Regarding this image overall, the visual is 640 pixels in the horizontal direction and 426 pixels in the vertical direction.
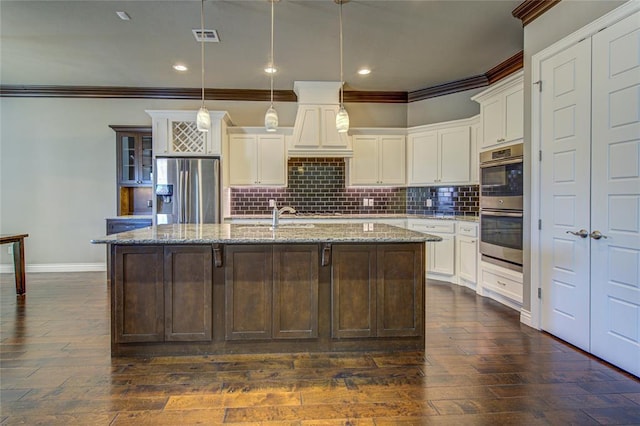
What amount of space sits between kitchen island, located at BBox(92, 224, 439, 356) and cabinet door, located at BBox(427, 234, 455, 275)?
95.9 inches

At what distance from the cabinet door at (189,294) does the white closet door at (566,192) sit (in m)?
2.85

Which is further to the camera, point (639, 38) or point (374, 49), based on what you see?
point (374, 49)

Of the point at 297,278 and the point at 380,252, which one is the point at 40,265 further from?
→ the point at 380,252

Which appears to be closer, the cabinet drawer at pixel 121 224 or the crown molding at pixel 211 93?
the cabinet drawer at pixel 121 224

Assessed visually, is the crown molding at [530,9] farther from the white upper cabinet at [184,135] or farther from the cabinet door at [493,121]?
the white upper cabinet at [184,135]

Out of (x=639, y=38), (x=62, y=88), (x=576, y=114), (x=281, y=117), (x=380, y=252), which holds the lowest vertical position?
(x=380, y=252)

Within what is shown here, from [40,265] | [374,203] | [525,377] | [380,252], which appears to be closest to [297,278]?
[380,252]

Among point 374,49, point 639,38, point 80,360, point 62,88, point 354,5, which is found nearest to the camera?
point 639,38

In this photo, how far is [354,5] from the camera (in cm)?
326


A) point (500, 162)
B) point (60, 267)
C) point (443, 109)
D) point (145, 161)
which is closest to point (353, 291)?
point (500, 162)

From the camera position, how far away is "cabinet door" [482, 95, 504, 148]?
3.99 m

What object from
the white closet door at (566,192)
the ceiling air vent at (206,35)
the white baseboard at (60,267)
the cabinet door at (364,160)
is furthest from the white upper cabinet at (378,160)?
the white baseboard at (60,267)

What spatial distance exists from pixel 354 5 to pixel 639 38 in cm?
216

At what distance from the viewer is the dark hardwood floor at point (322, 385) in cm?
192
